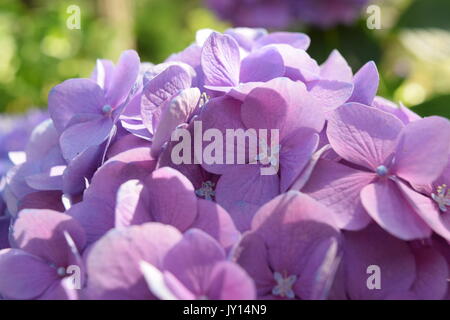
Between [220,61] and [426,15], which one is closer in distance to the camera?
[220,61]

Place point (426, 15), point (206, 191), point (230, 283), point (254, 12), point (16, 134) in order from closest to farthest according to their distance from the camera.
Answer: point (230, 283), point (206, 191), point (16, 134), point (426, 15), point (254, 12)

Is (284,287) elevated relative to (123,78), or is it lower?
lower

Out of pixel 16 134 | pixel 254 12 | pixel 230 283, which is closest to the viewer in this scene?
pixel 230 283

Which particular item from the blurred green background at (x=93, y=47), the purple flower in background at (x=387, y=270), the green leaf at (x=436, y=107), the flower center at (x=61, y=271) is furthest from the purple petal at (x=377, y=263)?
the blurred green background at (x=93, y=47)

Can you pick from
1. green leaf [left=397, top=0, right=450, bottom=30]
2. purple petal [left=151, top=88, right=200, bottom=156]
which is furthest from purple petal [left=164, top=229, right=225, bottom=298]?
green leaf [left=397, top=0, right=450, bottom=30]

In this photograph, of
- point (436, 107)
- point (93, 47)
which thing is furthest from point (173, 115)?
point (93, 47)

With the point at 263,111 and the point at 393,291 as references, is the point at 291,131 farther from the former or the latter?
the point at 393,291

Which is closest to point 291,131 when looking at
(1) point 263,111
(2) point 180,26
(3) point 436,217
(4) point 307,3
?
(1) point 263,111

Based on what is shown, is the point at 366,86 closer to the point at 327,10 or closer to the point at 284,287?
the point at 284,287
